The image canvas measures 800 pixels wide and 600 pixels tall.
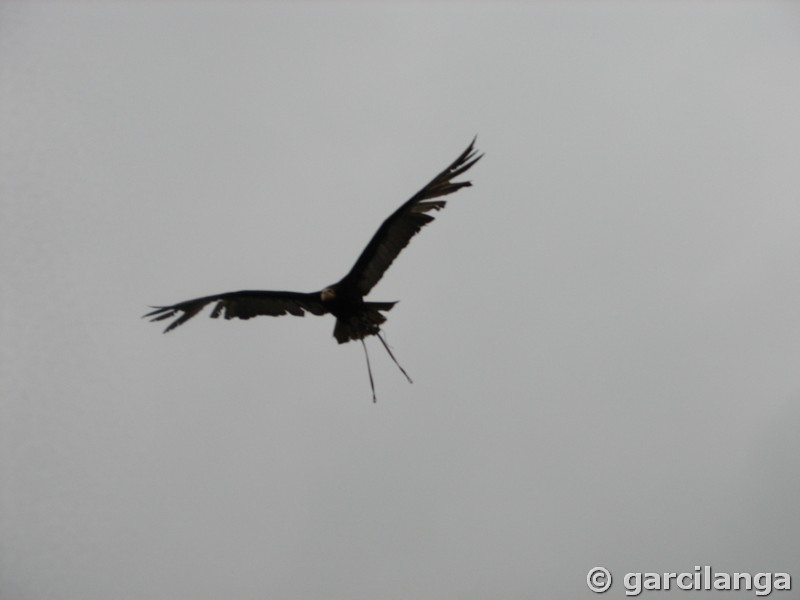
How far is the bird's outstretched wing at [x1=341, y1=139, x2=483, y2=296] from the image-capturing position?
1916 cm

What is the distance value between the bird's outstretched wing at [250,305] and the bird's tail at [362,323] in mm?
591

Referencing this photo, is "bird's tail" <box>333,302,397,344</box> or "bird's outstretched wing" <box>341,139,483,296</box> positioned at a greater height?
"bird's outstretched wing" <box>341,139,483,296</box>

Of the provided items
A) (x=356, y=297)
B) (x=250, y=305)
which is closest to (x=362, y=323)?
(x=356, y=297)

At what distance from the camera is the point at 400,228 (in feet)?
66.2

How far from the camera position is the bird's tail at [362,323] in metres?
20.8

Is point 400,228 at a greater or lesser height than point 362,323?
greater

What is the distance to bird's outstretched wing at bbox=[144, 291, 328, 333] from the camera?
21.2 metres

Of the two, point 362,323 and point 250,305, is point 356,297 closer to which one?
point 362,323

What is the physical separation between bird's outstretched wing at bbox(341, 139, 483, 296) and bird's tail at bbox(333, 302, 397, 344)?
542mm

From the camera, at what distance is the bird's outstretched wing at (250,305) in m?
21.2

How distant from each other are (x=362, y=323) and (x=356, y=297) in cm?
62

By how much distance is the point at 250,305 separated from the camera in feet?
72.2

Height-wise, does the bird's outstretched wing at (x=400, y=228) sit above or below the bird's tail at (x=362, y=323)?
above

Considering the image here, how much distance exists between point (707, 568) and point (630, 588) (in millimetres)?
29162
